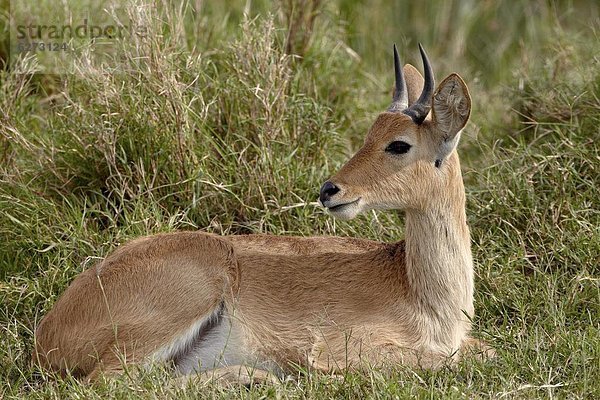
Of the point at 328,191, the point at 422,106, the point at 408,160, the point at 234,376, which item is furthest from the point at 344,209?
the point at 234,376

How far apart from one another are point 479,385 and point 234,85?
10.1 ft

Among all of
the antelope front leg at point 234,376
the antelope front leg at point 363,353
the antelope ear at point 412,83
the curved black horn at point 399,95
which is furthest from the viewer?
the antelope ear at point 412,83

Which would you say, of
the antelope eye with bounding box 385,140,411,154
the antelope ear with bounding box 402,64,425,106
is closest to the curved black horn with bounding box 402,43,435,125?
the antelope eye with bounding box 385,140,411,154

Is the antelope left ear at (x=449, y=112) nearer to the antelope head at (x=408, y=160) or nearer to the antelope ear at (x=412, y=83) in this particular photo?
the antelope head at (x=408, y=160)

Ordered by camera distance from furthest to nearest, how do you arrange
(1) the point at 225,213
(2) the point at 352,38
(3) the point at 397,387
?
(2) the point at 352,38
(1) the point at 225,213
(3) the point at 397,387

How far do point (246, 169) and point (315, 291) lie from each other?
1.53 m

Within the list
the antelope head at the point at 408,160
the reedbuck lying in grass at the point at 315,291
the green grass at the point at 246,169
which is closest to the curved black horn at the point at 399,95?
the reedbuck lying in grass at the point at 315,291

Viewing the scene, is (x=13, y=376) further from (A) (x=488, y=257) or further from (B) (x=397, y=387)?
(A) (x=488, y=257)

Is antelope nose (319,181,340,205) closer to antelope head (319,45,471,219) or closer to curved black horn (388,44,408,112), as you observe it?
antelope head (319,45,471,219)

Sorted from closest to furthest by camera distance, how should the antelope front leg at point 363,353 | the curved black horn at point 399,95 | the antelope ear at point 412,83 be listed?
the antelope front leg at point 363,353
the curved black horn at point 399,95
the antelope ear at point 412,83

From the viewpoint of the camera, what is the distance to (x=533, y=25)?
11.5m

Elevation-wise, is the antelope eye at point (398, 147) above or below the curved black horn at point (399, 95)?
below

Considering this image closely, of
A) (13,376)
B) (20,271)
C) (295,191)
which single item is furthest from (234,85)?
(13,376)

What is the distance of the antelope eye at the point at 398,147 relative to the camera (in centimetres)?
583
